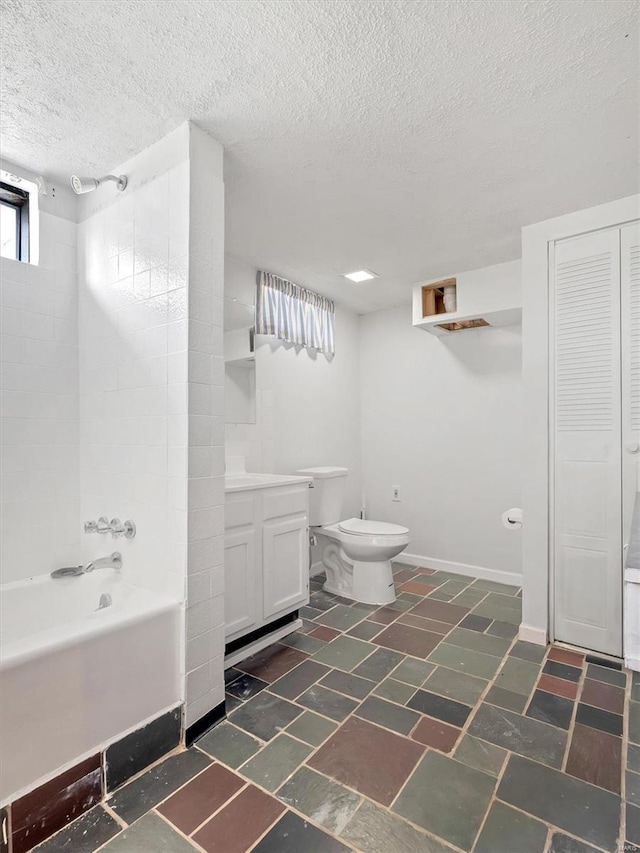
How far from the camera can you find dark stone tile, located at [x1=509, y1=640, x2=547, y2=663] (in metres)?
2.31

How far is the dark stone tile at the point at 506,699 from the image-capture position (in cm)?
191

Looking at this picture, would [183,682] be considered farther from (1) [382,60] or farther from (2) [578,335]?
(2) [578,335]

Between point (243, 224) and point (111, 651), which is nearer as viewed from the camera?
point (111, 651)

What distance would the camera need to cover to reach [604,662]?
228cm

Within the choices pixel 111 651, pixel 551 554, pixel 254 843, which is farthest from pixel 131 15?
pixel 551 554

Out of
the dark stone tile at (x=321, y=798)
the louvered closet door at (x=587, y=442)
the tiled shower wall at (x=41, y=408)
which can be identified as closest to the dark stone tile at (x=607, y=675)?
the louvered closet door at (x=587, y=442)

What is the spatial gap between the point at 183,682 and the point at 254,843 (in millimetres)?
584

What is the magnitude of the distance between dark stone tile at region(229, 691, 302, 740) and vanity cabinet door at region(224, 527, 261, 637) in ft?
1.16

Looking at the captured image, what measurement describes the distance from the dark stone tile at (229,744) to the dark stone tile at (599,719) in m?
1.30

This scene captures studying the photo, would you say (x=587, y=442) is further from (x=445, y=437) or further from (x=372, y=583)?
(x=372, y=583)

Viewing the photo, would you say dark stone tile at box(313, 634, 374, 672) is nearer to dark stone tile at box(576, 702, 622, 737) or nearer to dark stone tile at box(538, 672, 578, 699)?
dark stone tile at box(538, 672, 578, 699)

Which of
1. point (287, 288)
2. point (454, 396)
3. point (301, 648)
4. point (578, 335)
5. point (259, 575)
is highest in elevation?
point (287, 288)

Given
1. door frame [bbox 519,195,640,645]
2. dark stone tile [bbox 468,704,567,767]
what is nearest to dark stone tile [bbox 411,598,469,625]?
door frame [bbox 519,195,640,645]

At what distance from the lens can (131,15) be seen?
1.28m
